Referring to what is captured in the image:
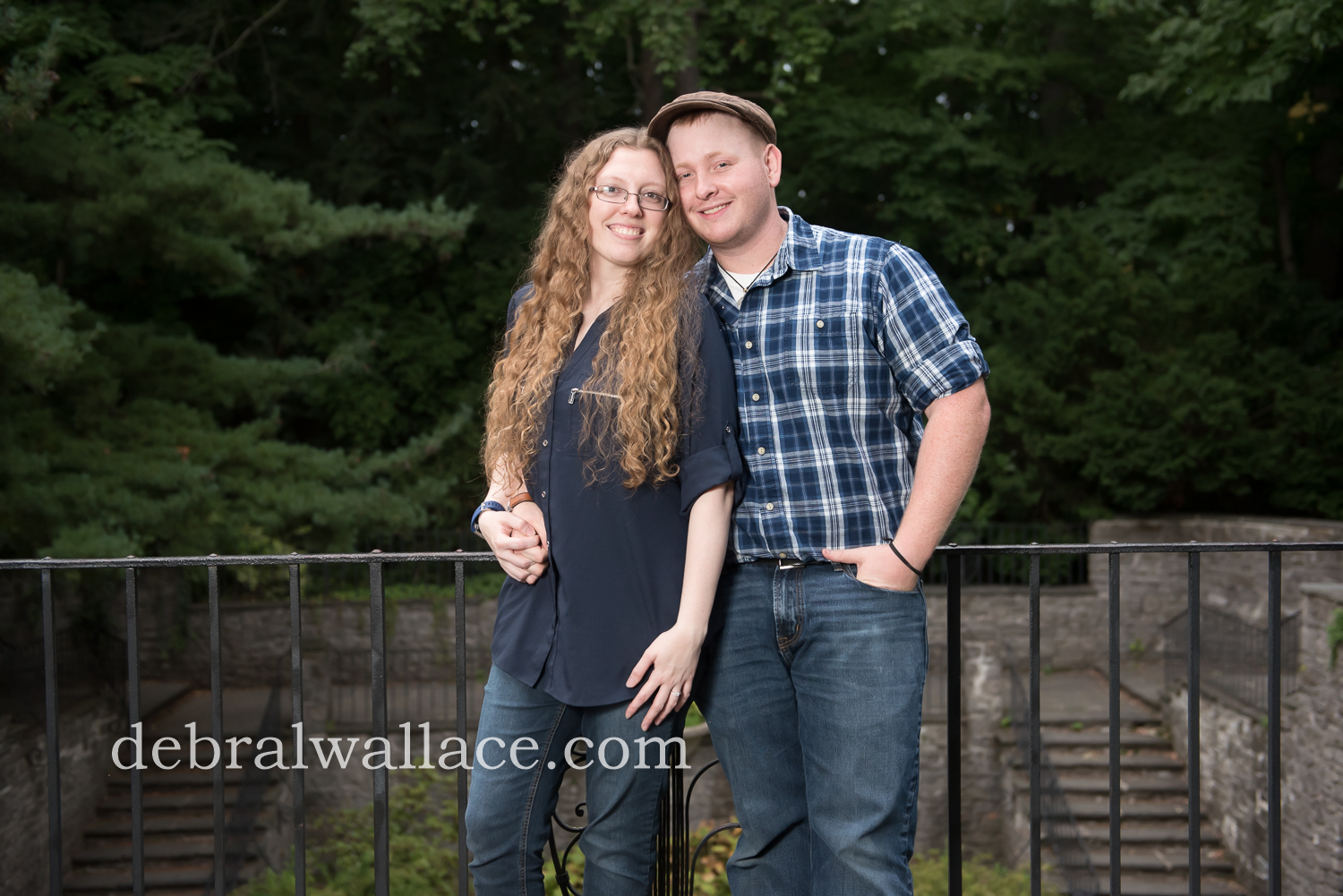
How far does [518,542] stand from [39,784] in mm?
9008

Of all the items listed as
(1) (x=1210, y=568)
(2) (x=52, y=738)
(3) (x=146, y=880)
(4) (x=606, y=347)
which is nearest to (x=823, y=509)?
(4) (x=606, y=347)

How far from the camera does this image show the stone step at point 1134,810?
10.2m

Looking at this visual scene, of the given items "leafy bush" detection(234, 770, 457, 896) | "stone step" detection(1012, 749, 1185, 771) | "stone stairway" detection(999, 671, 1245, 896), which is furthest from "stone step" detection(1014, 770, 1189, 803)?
"leafy bush" detection(234, 770, 457, 896)

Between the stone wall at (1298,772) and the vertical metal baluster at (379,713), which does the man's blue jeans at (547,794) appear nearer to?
the vertical metal baluster at (379,713)

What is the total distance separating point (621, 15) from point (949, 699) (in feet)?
37.0

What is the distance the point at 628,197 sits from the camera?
1819mm

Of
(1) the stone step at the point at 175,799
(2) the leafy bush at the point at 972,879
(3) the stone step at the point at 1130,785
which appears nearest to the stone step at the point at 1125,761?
(3) the stone step at the point at 1130,785

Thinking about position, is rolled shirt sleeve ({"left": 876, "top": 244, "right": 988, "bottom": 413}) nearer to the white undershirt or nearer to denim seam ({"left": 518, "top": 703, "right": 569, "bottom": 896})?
the white undershirt

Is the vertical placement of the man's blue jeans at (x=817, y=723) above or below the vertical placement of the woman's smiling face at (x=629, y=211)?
below

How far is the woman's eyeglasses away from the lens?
1818 millimetres

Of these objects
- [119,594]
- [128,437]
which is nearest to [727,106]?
[128,437]

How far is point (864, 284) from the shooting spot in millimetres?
1774

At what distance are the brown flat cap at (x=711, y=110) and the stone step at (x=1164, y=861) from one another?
31.7 feet

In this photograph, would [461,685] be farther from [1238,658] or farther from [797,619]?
[1238,658]
